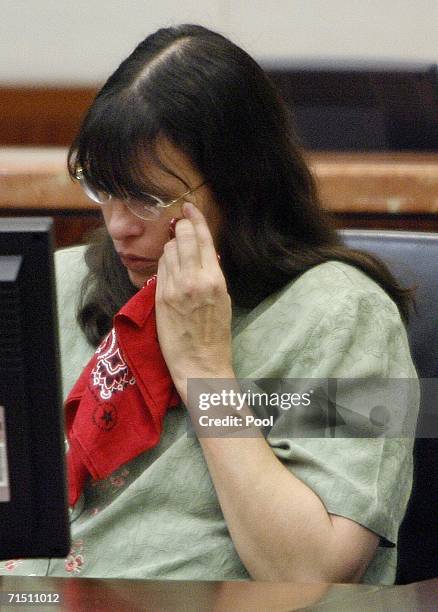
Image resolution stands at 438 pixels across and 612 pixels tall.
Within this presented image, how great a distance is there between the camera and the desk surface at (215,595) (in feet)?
2.72

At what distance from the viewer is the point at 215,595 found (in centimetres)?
87

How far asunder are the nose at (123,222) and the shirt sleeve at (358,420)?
25 cm

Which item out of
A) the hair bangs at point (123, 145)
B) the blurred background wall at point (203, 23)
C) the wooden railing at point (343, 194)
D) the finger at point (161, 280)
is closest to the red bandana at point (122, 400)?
the finger at point (161, 280)

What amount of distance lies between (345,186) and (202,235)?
40.3 inches

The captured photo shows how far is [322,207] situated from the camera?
1.43 m

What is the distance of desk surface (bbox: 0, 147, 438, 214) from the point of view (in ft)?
7.27

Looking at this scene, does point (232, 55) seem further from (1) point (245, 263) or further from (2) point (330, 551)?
(2) point (330, 551)

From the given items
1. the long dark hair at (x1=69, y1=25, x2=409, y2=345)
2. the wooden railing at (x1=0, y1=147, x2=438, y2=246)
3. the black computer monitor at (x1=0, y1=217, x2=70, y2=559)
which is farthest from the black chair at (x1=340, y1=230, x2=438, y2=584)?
the wooden railing at (x1=0, y1=147, x2=438, y2=246)

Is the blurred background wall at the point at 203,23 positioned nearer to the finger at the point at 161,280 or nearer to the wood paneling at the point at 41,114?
the wood paneling at the point at 41,114

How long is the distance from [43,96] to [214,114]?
271 cm

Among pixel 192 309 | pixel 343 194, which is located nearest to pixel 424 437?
pixel 192 309

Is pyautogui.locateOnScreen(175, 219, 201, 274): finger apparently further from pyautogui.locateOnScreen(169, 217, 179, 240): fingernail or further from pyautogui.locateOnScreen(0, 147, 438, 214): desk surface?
pyautogui.locateOnScreen(0, 147, 438, 214): desk surface

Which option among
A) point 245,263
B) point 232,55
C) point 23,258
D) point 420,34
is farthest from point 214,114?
point 420,34

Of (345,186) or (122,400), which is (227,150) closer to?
(122,400)
